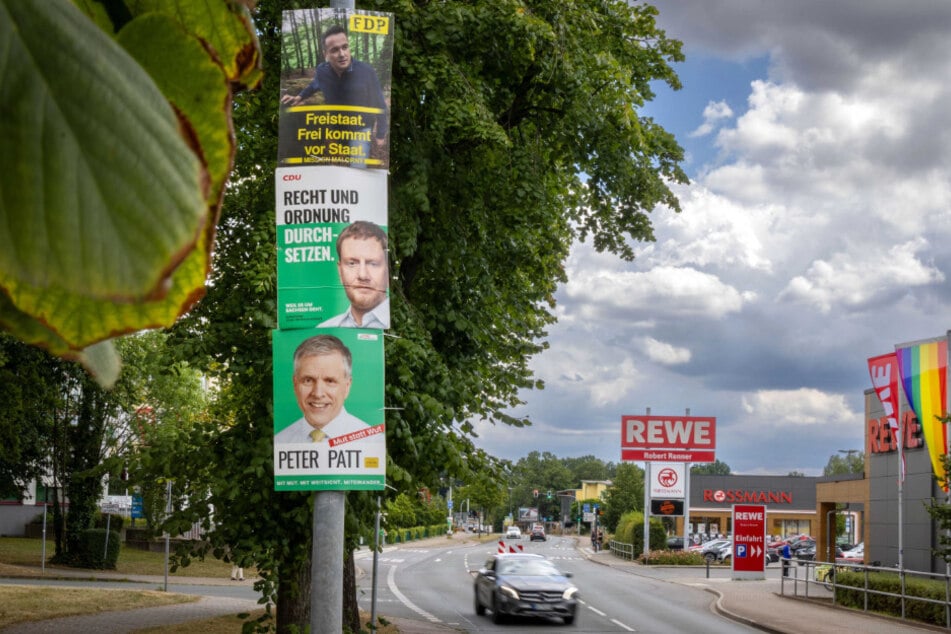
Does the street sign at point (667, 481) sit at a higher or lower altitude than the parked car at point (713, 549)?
higher

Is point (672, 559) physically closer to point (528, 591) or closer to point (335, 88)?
point (528, 591)

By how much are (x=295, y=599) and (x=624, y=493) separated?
204 ft

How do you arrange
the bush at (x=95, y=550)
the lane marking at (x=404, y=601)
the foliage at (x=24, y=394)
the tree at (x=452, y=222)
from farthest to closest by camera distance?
the bush at (x=95, y=550) → the lane marking at (x=404, y=601) → the foliage at (x=24, y=394) → the tree at (x=452, y=222)

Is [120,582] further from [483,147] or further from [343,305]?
[343,305]

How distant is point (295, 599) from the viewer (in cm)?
1484

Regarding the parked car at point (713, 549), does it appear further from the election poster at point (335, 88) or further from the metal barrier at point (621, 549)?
the election poster at point (335, 88)

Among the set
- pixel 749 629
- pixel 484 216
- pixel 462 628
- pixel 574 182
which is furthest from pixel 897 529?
pixel 484 216

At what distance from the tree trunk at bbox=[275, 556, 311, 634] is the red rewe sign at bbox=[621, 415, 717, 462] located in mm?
43139

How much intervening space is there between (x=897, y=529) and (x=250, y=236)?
1111 inches

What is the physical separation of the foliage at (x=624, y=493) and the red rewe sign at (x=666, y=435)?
18.1 m

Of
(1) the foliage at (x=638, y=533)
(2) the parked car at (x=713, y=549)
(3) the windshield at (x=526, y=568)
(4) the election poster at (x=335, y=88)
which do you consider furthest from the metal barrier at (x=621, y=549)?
(4) the election poster at (x=335, y=88)

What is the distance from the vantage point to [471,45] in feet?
50.6

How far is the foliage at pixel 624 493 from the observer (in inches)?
2936

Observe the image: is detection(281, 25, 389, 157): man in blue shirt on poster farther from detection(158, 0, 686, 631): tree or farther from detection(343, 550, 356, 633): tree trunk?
detection(343, 550, 356, 633): tree trunk
